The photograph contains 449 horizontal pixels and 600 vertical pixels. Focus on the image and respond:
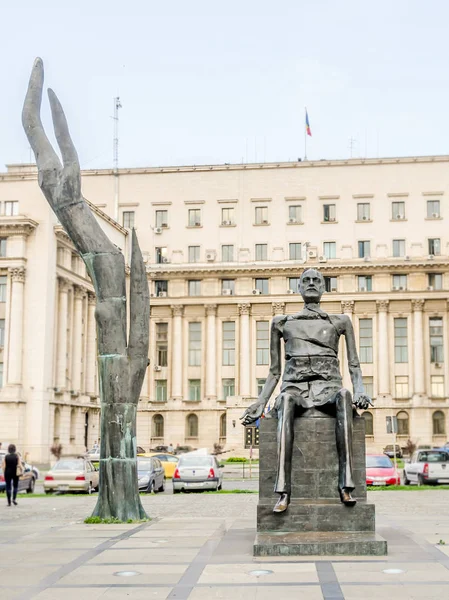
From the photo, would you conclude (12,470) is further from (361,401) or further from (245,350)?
(245,350)

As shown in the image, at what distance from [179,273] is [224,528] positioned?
210 feet

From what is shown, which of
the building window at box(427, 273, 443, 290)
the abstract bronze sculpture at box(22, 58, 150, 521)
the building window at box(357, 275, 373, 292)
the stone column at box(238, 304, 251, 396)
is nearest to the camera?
the abstract bronze sculpture at box(22, 58, 150, 521)

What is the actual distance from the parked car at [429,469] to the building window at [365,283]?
41.5 m

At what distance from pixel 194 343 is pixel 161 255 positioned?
8.52m

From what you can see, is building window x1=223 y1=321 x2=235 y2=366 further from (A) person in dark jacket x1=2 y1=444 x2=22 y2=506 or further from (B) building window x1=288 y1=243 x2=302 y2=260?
(A) person in dark jacket x1=2 y1=444 x2=22 y2=506

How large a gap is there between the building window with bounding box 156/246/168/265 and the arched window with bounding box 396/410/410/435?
2488 cm

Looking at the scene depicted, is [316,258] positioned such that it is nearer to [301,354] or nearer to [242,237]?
[242,237]

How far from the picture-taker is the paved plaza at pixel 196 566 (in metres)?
8.57

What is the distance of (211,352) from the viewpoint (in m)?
79.2

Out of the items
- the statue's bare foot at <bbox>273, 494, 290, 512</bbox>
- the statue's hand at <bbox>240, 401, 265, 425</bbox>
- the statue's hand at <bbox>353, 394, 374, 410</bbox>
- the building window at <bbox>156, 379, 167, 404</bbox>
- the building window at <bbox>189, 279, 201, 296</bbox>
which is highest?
the building window at <bbox>189, 279, 201, 296</bbox>

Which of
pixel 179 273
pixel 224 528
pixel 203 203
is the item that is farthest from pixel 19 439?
pixel 224 528

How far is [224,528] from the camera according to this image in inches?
592

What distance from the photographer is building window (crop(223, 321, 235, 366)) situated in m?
79.6

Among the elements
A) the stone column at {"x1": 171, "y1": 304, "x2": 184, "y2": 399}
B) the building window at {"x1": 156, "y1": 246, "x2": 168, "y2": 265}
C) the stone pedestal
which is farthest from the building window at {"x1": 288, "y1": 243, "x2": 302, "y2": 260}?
the stone pedestal
